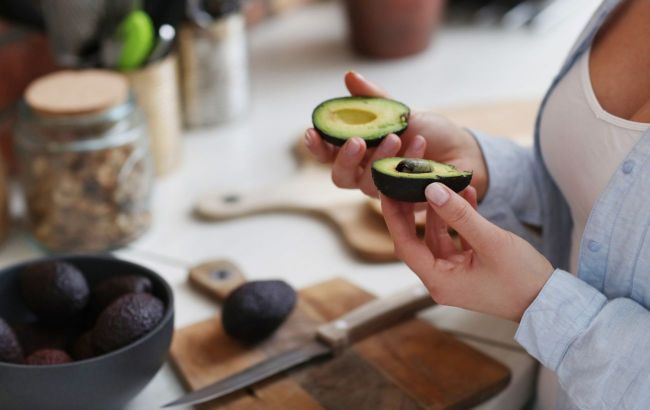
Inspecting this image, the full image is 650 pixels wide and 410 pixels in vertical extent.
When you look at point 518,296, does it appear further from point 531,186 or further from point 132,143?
point 132,143

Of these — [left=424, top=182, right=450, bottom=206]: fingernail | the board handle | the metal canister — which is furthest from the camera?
the metal canister

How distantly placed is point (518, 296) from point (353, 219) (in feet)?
1.38

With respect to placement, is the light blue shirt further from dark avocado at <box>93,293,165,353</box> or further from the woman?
dark avocado at <box>93,293,165,353</box>

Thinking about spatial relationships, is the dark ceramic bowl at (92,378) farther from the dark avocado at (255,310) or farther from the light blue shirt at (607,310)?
the light blue shirt at (607,310)

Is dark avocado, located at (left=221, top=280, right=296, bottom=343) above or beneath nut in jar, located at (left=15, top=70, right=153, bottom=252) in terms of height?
beneath

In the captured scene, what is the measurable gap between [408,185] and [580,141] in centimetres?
20

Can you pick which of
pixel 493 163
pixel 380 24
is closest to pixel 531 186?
pixel 493 163

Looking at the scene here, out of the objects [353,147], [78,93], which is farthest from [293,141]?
[353,147]

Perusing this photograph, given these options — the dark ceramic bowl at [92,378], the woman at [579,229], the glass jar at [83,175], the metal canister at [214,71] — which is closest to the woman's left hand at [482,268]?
A: the woman at [579,229]

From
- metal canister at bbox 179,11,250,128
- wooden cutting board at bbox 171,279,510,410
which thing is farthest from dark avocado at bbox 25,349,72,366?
metal canister at bbox 179,11,250,128

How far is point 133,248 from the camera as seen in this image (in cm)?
104

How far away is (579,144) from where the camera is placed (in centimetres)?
75

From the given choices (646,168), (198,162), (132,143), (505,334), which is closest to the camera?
(646,168)

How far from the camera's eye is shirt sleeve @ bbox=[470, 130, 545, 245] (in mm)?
851
